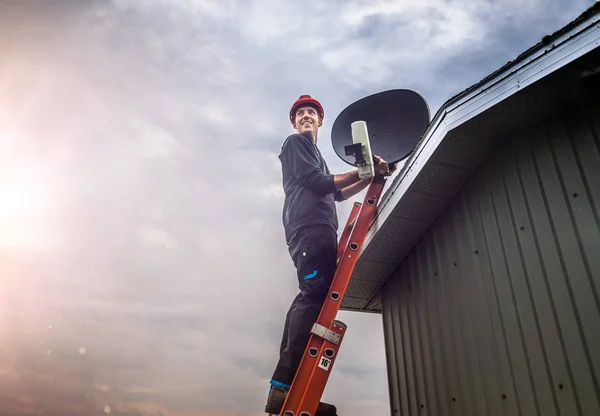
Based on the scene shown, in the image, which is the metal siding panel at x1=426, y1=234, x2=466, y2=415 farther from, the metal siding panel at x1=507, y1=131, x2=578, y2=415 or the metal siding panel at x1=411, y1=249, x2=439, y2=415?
the metal siding panel at x1=507, y1=131, x2=578, y2=415

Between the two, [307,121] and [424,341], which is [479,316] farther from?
[307,121]

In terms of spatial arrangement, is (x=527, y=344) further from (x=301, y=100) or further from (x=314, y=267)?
(x=301, y=100)

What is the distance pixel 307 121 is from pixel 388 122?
2.63 ft

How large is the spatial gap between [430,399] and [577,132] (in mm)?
2326

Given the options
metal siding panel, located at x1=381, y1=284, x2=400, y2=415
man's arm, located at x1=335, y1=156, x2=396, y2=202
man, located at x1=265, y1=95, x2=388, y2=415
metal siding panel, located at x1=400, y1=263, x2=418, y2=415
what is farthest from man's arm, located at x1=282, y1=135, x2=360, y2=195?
metal siding panel, located at x1=381, y1=284, x2=400, y2=415

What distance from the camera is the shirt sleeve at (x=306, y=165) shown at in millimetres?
3393

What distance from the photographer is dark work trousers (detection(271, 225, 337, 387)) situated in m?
2.84

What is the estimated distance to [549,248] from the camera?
269 centimetres

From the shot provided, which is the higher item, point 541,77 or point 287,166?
point 287,166

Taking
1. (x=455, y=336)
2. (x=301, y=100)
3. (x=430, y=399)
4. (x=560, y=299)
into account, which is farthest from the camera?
(x=301, y=100)

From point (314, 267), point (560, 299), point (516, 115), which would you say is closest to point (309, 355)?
point (314, 267)

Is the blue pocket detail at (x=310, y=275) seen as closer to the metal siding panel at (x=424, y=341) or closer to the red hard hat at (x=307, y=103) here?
the metal siding panel at (x=424, y=341)

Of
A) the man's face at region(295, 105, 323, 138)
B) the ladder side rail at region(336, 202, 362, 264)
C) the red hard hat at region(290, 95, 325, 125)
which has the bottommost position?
the ladder side rail at region(336, 202, 362, 264)

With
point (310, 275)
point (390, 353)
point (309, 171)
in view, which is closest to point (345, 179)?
point (309, 171)
